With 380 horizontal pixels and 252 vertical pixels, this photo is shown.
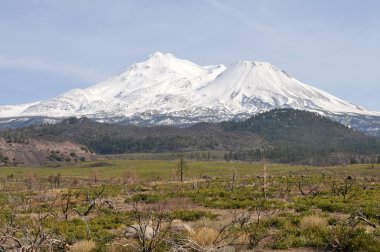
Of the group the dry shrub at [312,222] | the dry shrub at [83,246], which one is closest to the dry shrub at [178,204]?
the dry shrub at [312,222]

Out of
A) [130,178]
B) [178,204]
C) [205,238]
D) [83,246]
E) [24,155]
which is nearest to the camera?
[205,238]

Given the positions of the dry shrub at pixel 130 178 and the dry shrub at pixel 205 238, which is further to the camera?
the dry shrub at pixel 130 178

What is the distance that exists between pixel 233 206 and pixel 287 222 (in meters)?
10.1

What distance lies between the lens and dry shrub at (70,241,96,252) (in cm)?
1619

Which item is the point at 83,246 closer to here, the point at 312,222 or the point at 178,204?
the point at 312,222

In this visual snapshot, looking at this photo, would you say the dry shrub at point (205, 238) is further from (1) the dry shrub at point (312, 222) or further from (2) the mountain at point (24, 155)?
(2) the mountain at point (24, 155)

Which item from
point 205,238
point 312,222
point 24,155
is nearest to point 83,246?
point 205,238

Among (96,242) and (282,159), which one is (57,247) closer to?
(96,242)

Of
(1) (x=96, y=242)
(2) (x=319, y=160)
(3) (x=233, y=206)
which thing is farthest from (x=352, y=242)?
(2) (x=319, y=160)

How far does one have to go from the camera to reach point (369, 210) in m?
22.7

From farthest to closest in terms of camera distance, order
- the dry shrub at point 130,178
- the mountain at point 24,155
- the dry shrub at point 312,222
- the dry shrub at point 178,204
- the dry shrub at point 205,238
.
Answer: the mountain at point 24,155 → the dry shrub at point 130,178 → the dry shrub at point 178,204 → the dry shrub at point 312,222 → the dry shrub at point 205,238

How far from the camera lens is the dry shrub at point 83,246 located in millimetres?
16188

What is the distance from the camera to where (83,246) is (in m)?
16.4

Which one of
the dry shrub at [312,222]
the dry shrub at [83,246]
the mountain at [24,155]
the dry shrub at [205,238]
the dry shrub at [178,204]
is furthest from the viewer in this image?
the mountain at [24,155]
